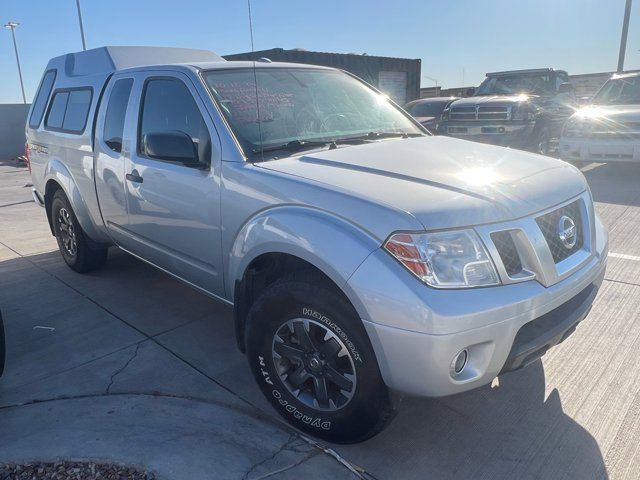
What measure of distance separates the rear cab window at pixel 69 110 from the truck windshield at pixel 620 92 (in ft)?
29.4

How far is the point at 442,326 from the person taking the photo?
2.06 meters

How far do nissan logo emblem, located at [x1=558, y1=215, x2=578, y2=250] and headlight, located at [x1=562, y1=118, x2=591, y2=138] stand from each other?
7198mm

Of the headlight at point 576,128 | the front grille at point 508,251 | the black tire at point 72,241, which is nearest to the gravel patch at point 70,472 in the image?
the front grille at point 508,251

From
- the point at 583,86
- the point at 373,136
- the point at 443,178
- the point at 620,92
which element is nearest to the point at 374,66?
the point at 583,86

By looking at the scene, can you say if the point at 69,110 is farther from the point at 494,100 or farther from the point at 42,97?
the point at 494,100

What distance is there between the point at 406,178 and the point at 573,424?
5.10 feet

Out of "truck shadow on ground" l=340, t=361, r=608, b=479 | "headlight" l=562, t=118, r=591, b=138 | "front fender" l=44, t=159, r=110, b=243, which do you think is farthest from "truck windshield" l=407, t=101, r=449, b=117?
"truck shadow on ground" l=340, t=361, r=608, b=479

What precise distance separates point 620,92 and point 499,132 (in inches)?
95.0

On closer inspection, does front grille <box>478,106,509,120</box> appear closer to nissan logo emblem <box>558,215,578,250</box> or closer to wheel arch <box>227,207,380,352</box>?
nissan logo emblem <box>558,215,578,250</box>

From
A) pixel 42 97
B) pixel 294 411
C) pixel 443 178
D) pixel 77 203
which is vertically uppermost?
pixel 42 97

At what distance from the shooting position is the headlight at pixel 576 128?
350 inches

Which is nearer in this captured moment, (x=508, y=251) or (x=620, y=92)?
(x=508, y=251)

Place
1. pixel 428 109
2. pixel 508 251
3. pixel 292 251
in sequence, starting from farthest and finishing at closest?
1. pixel 428 109
2. pixel 292 251
3. pixel 508 251

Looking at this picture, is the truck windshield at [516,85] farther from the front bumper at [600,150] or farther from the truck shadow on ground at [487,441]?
the truck shadow on ground at [487,441]
